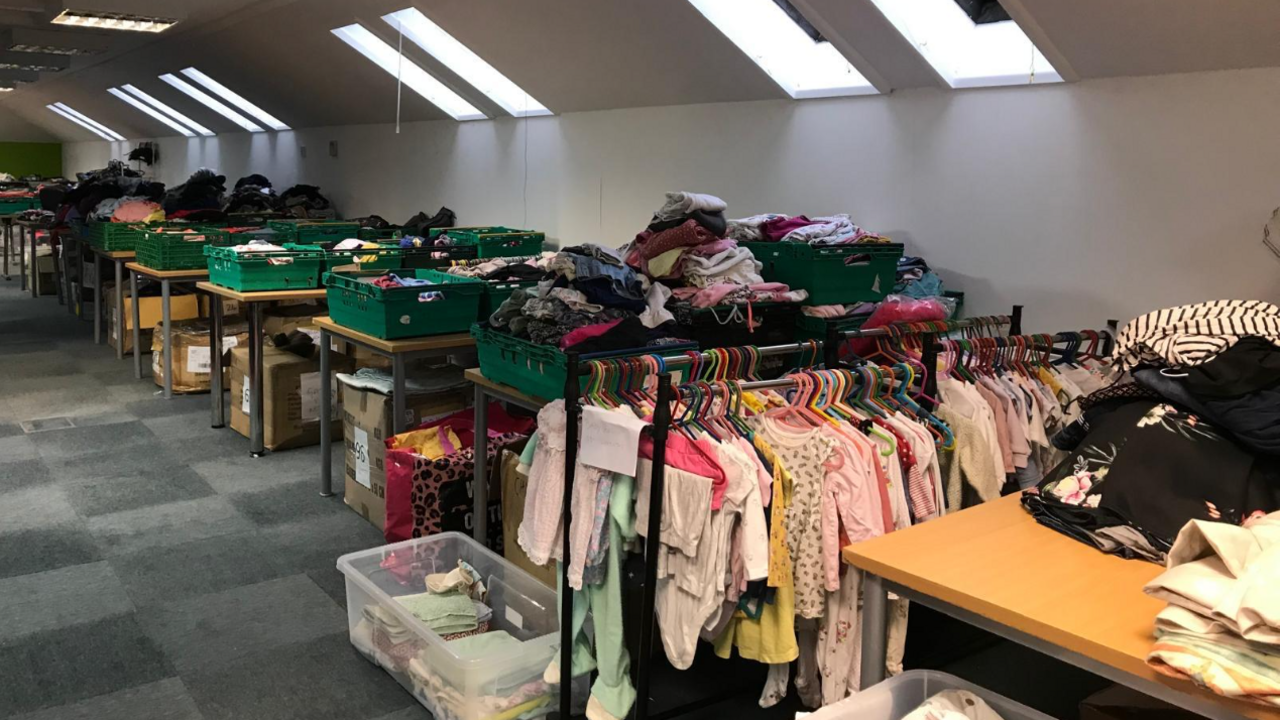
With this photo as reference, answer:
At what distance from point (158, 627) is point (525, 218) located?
4213 mm

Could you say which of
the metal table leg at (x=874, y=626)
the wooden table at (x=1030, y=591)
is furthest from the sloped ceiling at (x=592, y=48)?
the metal table leg at (x=874, y=626)

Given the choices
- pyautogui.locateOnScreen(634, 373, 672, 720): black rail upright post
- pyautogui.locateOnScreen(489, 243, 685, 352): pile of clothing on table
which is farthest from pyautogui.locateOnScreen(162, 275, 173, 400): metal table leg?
pyautogui.locateOnScreen(634, 373, 672, 720): black rail upright post

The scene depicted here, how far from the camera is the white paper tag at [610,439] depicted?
212 cm

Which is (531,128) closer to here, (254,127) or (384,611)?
(384,611)

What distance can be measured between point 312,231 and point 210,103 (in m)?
5.11

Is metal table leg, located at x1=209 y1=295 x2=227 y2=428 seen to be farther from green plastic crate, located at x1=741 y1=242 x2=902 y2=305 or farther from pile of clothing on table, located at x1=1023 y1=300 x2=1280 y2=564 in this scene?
pile of clothing on table, located at x1=1023 y1=300 x2=1280 y2=564

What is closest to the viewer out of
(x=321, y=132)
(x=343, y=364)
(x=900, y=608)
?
(x=900, y=608)

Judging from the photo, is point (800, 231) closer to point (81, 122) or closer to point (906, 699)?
point (906, 699)

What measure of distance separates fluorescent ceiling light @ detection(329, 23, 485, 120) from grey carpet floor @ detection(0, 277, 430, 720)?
9.63 feet

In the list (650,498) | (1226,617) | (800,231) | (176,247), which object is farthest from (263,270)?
(1226,617)

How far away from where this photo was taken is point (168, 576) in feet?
10.9

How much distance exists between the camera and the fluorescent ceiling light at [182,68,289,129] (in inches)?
393

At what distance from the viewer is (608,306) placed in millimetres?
3162

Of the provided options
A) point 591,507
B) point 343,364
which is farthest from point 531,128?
point 591,507
